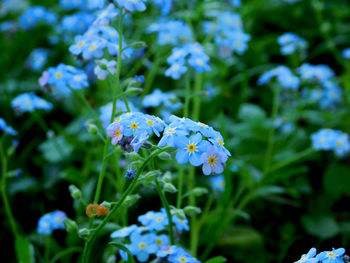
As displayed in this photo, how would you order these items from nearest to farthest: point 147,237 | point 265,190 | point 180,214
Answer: point 180,214
point 147,237
point 265,190

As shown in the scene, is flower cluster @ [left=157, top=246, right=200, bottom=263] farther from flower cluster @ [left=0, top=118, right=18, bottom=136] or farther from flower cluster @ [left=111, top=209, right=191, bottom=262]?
flower cluster @ [left=0, top=118, right=18, bottom=136]

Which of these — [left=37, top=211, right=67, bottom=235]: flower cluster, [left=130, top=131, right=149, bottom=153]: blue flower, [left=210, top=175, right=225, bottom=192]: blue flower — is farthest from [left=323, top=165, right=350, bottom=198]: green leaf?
[left=130, top=131, right=149, bottom=153]: blue flower

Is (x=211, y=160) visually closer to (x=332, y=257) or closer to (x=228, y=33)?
Answer: (x=332, y=257)

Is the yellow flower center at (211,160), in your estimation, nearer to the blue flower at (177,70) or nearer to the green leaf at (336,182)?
the blue flower at (177,70)

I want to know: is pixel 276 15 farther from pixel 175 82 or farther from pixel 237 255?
pixel 237 255

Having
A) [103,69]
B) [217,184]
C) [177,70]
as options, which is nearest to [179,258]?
[103,69]

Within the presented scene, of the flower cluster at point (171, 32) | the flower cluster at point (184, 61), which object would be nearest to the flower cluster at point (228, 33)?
the flower cluster at point (171, 32)

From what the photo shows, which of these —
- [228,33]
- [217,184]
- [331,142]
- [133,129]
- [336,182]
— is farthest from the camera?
[228,33]
